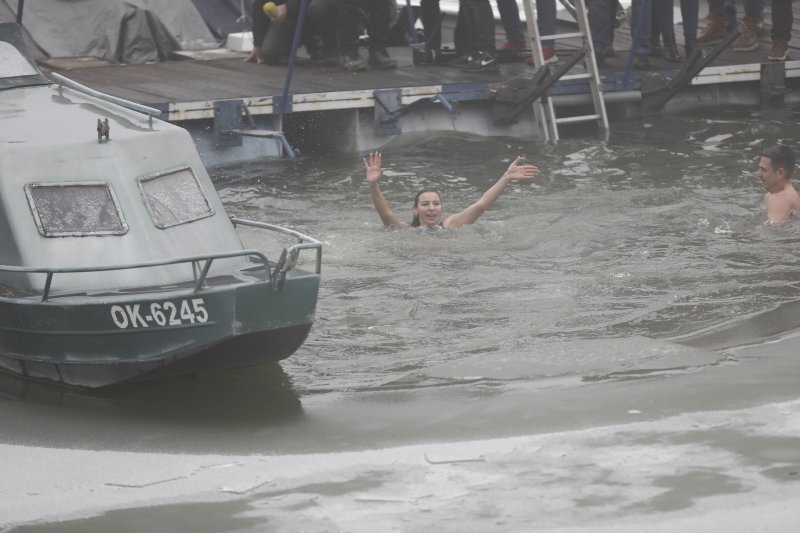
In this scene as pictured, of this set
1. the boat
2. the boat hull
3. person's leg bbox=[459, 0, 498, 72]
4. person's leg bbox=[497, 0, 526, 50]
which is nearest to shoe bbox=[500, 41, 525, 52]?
person's leg bbox=[497, 0, 526, 50]

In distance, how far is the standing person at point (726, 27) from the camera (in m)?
18.5

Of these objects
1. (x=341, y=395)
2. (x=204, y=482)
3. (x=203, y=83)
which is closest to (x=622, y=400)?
(x=341, y=395)

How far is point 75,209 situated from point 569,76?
31.0 feet

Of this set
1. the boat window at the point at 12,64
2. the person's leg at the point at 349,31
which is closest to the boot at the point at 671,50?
the person's leg at the point at 349,31

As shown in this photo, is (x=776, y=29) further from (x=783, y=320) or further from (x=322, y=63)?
(x=783, y=320)

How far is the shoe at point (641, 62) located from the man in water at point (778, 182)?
583cm

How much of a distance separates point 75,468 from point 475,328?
3.48 meters

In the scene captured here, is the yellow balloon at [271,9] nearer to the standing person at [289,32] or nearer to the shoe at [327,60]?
the standing person at [289,32]

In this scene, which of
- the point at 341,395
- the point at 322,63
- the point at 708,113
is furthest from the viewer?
the point at 708,113

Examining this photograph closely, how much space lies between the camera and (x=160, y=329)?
789cm

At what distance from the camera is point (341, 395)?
8.27m

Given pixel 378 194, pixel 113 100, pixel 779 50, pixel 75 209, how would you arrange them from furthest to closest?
pixel 779 50
pixel 378 194
pixel 113 100
pixel 75 209

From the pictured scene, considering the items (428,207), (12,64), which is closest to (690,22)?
(428,207)

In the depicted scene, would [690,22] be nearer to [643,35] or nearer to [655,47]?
[643,35]
